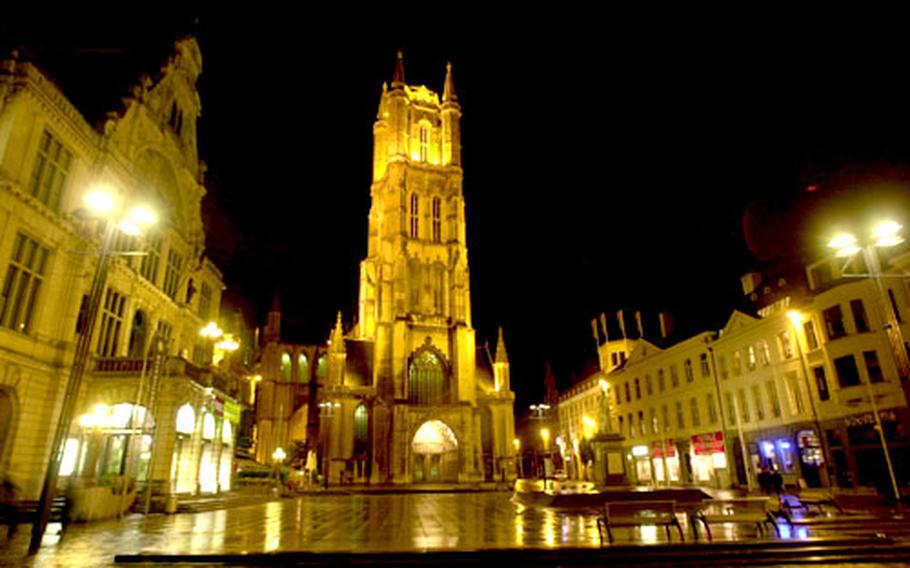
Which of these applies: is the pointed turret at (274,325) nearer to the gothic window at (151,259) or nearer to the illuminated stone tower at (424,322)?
the illuminated stone tower at (424,322)

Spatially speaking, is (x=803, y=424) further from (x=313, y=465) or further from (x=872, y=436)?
(x=313, y=465)

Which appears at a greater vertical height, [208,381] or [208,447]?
[208,381]

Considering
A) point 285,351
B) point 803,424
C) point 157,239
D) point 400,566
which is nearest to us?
point 400,566

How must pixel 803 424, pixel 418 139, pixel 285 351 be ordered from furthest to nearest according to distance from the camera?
pixel 285 351 → pixel 418 139 → pixel 803 424

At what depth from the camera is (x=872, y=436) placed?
25188mm

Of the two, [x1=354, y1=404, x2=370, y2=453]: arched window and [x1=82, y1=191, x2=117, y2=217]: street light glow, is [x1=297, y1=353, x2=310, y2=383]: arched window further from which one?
[x1=82, y1=191, x2=117, y2=217]: street light glow

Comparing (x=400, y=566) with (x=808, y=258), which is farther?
(x=808, y=258)

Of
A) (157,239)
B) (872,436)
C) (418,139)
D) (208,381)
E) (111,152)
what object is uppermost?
(418,139)

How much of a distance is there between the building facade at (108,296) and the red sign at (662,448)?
3118 cm

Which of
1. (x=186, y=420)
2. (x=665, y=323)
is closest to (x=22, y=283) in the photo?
(x=186, y=420)

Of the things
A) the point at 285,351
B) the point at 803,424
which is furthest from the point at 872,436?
the point at 285,351

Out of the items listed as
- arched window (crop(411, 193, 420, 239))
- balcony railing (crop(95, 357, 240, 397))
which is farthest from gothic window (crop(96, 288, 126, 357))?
arched window (crop(411, 193, 420, 239))

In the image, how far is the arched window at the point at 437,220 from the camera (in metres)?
59.0

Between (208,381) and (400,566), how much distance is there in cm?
1943
